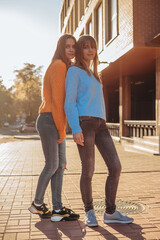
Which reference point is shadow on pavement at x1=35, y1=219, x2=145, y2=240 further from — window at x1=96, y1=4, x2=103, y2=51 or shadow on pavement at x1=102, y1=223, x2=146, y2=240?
window at x1=96, y1=4, x2=103, y2=51

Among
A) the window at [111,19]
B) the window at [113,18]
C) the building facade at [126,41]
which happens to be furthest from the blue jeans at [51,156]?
the window at [113,18]

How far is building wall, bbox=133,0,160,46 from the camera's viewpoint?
1204 centimetres

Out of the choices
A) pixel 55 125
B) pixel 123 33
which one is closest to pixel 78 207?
pixel 55 125

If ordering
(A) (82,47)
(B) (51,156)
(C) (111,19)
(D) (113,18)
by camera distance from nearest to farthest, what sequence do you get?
(A) (82,47)
(B) (51,156)
(D) (113,18)
(C) (111,19)

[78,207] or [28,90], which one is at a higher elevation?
[28,90]

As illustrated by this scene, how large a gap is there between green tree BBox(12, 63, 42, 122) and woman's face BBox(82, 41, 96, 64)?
52.2m

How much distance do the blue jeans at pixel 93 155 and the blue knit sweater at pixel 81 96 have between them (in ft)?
0.31

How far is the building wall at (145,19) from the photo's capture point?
474 inches

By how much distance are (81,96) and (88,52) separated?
1.64 ft

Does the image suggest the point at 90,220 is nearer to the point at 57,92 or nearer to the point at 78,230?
the point at 78,230

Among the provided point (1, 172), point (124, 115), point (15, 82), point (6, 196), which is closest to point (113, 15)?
point (124, 115)

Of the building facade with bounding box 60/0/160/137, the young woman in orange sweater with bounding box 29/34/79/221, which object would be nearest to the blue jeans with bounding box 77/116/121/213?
the young woman in orange sweater with bounding box 29/34/79/221

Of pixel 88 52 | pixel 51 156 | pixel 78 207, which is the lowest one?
pixel 78 207

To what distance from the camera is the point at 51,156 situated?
3.69 meters
